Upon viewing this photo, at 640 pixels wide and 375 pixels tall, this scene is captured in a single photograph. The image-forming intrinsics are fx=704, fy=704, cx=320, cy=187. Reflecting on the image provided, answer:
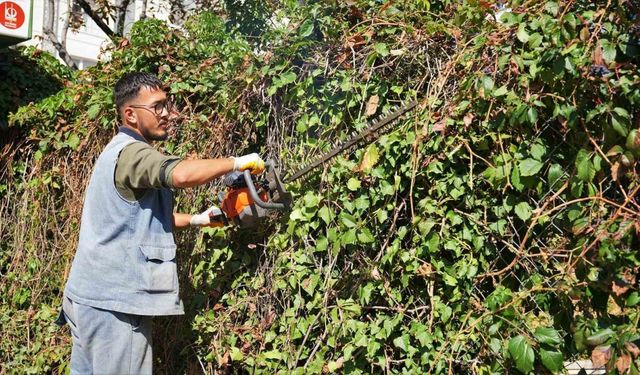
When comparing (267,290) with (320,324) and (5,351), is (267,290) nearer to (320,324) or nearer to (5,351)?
(320,324)

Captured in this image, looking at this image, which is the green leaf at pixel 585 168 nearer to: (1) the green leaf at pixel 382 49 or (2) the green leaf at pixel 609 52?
(2) the green leaf at pixel 609 52

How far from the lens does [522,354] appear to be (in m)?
2.44

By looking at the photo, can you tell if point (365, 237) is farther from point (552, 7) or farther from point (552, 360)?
point (552, 7)

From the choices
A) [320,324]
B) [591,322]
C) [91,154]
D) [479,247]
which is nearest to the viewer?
[591,322]

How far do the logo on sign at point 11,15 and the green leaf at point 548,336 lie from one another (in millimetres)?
5104

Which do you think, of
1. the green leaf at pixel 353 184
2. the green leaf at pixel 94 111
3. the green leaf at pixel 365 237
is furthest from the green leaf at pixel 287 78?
the green leaf at pixel 94 111

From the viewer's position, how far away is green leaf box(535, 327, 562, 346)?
2430 mm

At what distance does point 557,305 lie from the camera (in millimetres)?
2562

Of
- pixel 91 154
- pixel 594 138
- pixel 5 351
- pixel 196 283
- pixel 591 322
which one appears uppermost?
pixel 594 138

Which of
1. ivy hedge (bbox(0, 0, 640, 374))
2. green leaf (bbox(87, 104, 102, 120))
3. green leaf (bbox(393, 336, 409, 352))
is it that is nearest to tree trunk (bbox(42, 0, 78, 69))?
green leaf (bbox(87, 104, 102, 120))

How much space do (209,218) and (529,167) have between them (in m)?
1.67

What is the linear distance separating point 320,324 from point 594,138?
1519 mm

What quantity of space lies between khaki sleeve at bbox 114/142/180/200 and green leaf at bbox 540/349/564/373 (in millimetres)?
1640

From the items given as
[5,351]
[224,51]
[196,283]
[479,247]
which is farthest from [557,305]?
[5,351]
